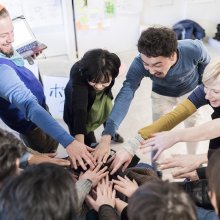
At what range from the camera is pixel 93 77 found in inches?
56.9

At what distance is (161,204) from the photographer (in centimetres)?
68

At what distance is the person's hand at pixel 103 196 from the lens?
1105 mm

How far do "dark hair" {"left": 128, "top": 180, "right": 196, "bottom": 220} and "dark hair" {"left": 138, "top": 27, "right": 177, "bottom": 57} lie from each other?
0.86 metres

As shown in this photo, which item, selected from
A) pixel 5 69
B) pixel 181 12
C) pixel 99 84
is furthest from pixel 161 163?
pixel 181 12

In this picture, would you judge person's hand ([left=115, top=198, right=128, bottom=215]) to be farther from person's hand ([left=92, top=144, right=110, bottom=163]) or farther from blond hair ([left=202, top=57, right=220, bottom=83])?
blond hair ([left=202, top=57, right=220, bottom=83])

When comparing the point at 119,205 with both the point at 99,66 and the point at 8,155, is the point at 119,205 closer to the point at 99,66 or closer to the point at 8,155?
the point at 8,155

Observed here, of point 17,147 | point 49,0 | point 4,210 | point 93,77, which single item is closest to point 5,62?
point 93,77

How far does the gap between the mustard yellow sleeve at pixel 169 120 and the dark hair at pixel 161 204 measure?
73cm

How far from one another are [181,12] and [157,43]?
2.42m

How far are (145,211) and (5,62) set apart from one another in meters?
1.02

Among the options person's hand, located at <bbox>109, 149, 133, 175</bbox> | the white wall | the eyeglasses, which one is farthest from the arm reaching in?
the white wall

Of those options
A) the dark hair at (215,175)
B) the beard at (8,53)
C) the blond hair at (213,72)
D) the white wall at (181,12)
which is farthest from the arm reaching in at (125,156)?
the white wall at (181,12)

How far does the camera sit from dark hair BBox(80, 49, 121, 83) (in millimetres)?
1422

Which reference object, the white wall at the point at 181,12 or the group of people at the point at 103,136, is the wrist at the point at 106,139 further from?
the white wall at the point at 181,12
